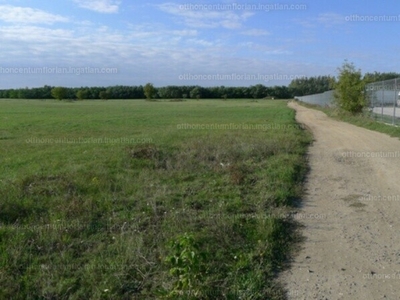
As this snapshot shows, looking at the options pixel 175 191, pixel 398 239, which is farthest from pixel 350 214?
pixel 175 191

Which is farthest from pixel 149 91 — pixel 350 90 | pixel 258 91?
pixel 350 90

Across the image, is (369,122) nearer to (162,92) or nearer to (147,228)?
(147,228)

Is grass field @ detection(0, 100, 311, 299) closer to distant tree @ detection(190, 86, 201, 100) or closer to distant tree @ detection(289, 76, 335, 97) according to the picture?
distant tree @ detection(190, 86, 201, 100)

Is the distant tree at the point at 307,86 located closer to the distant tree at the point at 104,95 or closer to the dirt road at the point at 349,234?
the distant tree at the point at 104,95

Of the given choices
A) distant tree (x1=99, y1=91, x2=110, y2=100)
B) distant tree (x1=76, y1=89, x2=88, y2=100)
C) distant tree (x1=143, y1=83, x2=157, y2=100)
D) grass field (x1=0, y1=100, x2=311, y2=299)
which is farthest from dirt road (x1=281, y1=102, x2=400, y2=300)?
distant tree (x1=76, y1=89, x2=88, y2=100)

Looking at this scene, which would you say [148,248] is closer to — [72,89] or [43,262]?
[43,262]

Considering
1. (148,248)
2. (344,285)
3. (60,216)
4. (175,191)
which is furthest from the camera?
(175,191)

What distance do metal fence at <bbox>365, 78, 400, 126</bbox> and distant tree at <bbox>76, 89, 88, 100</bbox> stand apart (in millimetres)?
91808

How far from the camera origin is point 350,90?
964 inches

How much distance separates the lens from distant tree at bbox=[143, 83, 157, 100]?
327 ft

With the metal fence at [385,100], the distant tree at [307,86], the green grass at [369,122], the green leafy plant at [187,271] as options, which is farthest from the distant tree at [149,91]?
the green leafy plant at [187,271]

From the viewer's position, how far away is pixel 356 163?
975 centimetres

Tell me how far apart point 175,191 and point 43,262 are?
120 inches

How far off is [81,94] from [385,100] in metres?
94.9
